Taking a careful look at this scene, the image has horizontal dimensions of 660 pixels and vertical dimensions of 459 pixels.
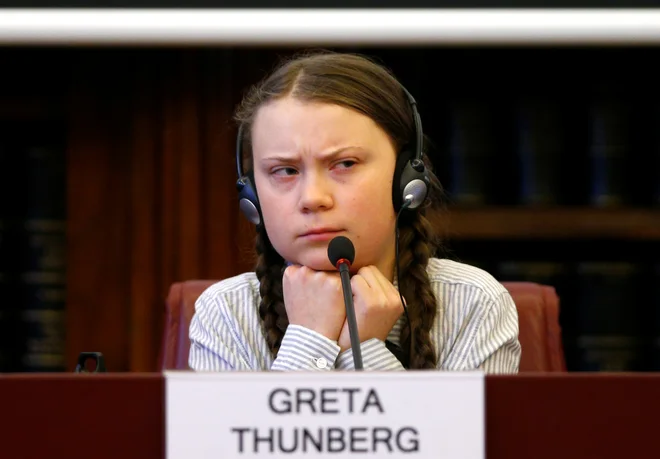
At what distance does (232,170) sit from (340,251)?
997 millimetres

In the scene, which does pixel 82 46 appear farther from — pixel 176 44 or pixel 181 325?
pixel 181 325

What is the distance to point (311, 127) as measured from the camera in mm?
1022

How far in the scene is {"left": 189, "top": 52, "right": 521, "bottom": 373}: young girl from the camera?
3.33ft

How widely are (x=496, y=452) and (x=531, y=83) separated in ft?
4.80

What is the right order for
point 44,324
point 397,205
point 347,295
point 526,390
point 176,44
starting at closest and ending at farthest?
point 526,390
point 347,295
point 397,205
point 176,44
point 44,324

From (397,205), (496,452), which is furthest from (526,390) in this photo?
(397,205)

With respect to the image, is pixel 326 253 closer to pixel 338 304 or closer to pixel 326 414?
pixel 338 304

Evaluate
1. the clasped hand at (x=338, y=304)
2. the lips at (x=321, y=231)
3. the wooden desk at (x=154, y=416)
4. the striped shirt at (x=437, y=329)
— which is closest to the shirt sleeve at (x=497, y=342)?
the striped shirt at (x=437, y=329)

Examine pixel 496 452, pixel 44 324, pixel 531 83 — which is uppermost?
pixel 531 83

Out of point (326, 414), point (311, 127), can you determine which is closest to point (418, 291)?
point (311, 127)

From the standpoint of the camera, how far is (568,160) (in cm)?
193

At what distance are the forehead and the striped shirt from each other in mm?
→ 200

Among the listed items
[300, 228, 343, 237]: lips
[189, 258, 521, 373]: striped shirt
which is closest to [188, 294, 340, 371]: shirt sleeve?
[189, 258, 521, 373]: striped shirt

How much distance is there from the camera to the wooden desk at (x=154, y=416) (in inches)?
22.8
